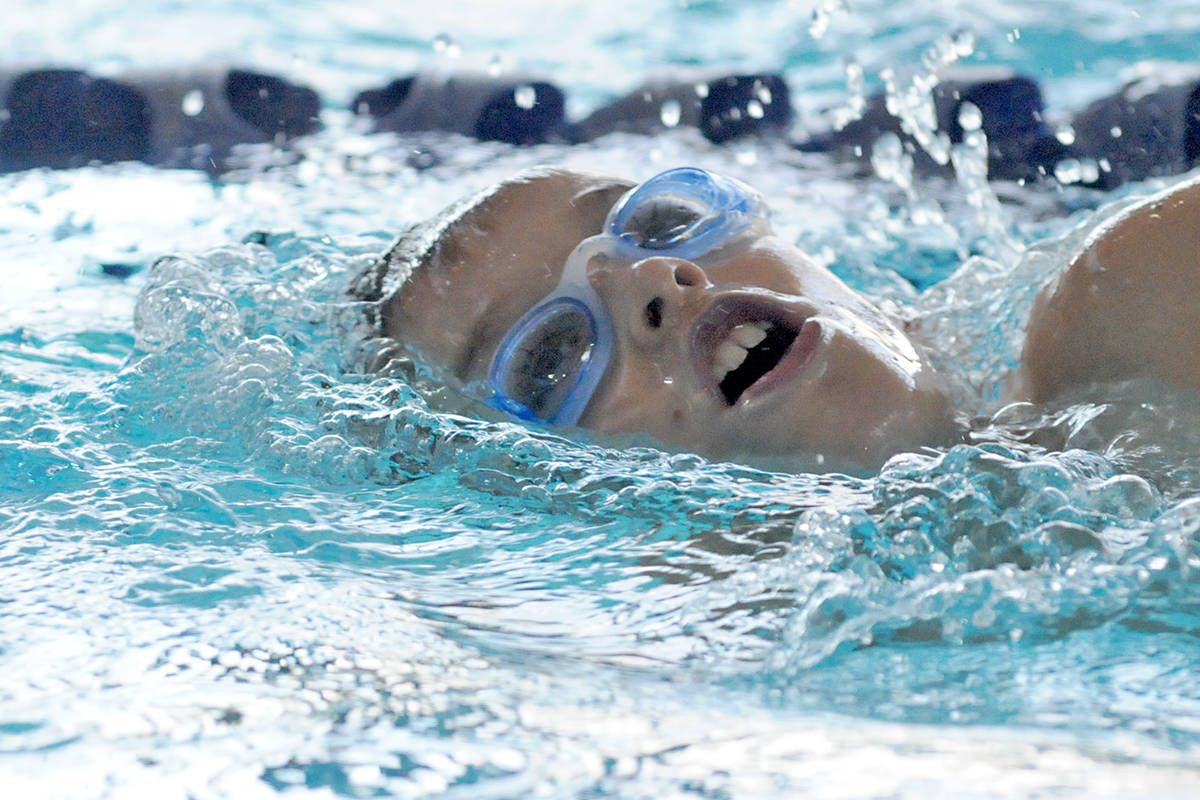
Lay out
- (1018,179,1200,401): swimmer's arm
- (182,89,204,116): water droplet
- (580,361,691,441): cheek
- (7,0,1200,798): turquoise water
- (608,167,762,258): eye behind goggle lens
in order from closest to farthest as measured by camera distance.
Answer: (7,0,1200,798): turquoise water, (1018,179,1200,401): swimmer's arm, (580,361,691,441): cheek, (608,167,762,258): eye behind goggle lens, (182,89,204,116): water droplet

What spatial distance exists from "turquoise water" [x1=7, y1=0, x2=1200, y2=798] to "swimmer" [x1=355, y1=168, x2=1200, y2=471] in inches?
1.6

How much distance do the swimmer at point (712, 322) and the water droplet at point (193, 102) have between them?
210cm

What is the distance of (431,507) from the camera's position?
1370 mm

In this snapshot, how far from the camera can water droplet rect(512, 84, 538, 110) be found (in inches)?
147

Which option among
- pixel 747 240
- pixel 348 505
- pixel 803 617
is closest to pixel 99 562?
pixel 348 505

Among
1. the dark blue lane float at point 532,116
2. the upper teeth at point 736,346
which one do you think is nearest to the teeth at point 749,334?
the upper teeth at point 736,346

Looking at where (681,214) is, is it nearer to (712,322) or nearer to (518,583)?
(712,322)

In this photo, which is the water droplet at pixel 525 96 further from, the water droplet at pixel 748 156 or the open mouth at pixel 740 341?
the open mouth at pixel 740 341

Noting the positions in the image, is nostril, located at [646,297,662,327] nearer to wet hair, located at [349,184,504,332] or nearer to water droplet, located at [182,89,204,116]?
wet hair, located at [349,184,504,332]

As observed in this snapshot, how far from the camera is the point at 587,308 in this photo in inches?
57.4

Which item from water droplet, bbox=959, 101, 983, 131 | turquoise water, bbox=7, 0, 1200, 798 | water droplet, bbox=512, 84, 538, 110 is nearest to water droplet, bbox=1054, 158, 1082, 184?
water droplet, bbox=959, 101, 983, 131

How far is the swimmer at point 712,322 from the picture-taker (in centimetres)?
129

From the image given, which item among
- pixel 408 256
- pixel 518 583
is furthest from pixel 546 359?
pixel 518 583

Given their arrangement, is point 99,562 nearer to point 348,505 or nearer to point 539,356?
point 348,505
